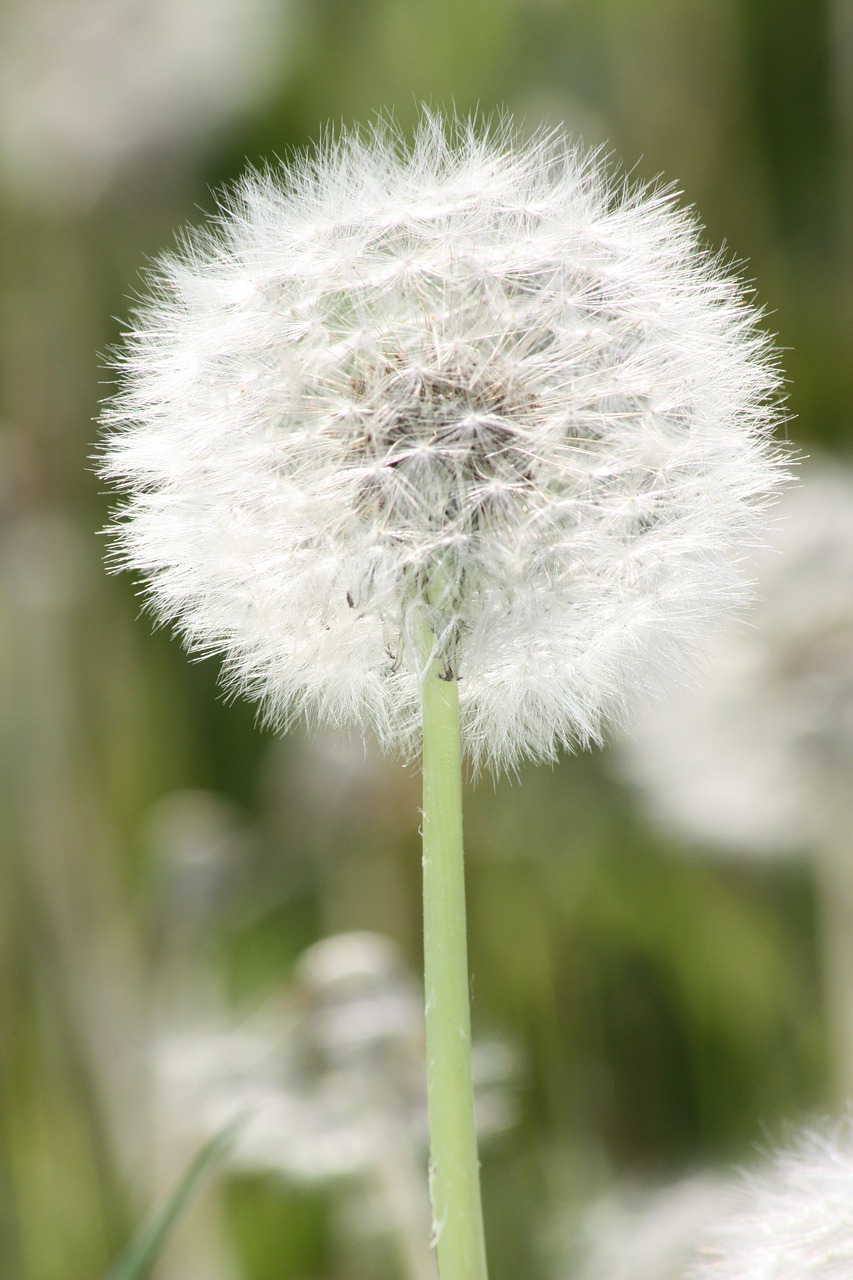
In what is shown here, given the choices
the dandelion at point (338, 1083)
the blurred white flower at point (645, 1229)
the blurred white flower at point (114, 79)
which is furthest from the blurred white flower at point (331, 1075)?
the blurred white flower at point (114, 79)

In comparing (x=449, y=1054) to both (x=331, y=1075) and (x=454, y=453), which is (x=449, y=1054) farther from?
(x=331, y=1075)

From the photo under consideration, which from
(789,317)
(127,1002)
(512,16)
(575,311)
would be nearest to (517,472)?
(575,311)

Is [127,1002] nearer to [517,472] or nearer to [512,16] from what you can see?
[517,472]

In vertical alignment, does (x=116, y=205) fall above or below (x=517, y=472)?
above

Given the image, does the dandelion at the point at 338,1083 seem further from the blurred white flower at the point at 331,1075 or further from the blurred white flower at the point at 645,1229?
the blurred white flower at the point at 645,1229

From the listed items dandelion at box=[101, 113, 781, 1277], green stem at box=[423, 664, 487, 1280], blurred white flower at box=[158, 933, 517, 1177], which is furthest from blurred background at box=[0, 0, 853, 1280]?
green stem at box=[423, 664, 487, 1280]

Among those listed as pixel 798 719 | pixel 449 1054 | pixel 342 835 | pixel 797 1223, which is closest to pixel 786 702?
pixel 798 719
